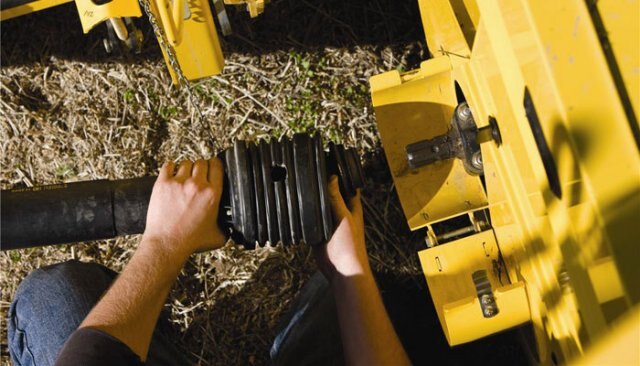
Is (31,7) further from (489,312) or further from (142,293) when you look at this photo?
(489,312)

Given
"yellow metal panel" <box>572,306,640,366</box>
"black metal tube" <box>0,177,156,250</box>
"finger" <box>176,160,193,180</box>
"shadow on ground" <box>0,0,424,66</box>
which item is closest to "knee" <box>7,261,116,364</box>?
"black metal tube" <box>0,177,156,250</box>

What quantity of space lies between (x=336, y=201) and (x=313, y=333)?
0.38 m

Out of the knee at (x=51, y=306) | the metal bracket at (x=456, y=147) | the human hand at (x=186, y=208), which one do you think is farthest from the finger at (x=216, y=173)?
the knee at (x=51, y=306)

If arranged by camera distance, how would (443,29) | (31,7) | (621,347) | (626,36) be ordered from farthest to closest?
(31,7)
(443,29)
(626,36)
(621,347)

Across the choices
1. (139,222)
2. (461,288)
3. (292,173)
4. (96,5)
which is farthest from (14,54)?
(461,288)

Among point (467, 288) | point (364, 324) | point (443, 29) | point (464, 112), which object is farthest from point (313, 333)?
point (443, 29)

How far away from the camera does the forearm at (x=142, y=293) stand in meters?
1.15

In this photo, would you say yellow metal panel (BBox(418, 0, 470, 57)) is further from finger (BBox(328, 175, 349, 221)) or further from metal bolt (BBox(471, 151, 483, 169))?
finger (BBox(328, 175, 349, 221))

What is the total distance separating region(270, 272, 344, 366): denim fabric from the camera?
4.63 feet

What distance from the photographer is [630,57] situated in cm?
81

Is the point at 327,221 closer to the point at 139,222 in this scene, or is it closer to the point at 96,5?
the point at 139,222

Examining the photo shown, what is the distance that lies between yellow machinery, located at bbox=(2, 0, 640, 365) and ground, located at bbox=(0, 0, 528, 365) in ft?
0.88

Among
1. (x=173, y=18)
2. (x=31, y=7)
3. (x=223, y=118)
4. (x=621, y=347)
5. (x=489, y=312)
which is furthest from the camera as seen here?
(x=223, y=118)

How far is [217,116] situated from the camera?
5.81 feet
